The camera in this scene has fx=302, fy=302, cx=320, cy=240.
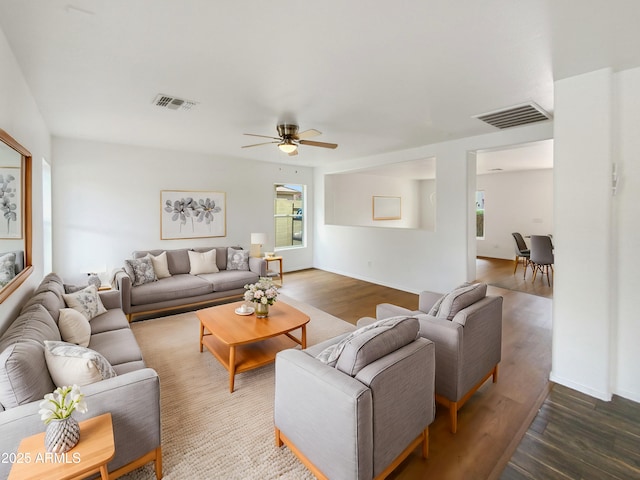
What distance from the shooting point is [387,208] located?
9.16 m

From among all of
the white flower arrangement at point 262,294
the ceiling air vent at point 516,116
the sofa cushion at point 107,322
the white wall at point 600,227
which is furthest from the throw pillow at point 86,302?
the ceiling air vent at point 516,116

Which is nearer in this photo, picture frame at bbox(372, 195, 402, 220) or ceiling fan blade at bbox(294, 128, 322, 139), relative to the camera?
ceiling fan blade at bbox(294, 128, 322, 139)

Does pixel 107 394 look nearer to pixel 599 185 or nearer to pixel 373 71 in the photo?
pixel 373 71

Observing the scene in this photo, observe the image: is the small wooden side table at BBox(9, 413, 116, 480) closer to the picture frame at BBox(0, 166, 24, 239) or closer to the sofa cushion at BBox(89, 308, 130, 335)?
the picture frame at BBox(0, 166, 24, 239)

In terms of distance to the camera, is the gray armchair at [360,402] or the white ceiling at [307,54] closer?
the gray armchair at [360,402]

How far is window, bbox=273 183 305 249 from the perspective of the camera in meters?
7.18

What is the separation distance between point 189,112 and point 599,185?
12.9 ft

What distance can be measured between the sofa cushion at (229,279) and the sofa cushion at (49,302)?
2.17 m

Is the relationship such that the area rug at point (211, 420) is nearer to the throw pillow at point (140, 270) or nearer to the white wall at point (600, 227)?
the throw pillow at point (140, 270)

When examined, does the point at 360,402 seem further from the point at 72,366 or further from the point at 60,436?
the point at 72,366

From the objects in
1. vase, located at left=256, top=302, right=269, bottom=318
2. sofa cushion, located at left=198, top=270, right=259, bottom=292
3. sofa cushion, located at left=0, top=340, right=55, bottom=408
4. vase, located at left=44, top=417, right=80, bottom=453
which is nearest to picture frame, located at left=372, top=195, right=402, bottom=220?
sofa cushion, located at left=198, top=270, right=259, bottom=292

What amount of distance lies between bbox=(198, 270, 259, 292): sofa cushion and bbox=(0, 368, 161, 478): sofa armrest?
10.2 feet

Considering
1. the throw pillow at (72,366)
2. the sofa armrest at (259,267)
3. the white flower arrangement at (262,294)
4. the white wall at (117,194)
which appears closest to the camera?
the throw pillow at (72,366)

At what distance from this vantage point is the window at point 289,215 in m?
7.18
